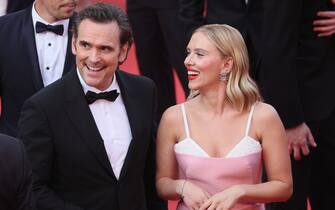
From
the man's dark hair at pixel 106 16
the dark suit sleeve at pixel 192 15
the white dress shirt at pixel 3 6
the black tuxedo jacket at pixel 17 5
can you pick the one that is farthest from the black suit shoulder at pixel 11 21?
the dark suit sleeve at pixel 192 15

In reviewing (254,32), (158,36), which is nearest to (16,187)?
(254,32)

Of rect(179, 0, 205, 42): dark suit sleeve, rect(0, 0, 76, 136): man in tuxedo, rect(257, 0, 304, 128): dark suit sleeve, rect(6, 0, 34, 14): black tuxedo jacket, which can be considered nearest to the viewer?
rect(257, 0, 304, 128): dark suit sleeve

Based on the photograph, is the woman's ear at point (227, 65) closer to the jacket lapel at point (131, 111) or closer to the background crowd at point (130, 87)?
the background crowd at point (130, 87)

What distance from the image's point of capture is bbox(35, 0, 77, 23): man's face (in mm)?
4492

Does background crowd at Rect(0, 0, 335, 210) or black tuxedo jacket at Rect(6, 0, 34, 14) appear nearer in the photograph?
background crowd at Rect(0, 0, 335, 210)

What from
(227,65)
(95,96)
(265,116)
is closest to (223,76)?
(227,65)

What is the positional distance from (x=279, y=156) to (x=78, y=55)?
103 centimetres

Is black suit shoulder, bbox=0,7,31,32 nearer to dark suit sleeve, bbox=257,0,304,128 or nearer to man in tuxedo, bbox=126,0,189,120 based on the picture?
dark suit sleeve, bbox=257,0,304,128

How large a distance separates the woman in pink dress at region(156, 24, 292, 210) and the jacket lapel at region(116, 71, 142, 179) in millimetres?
205

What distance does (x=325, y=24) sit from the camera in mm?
4359

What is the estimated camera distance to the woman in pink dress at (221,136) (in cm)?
407

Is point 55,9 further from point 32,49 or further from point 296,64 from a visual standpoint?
point 296,64

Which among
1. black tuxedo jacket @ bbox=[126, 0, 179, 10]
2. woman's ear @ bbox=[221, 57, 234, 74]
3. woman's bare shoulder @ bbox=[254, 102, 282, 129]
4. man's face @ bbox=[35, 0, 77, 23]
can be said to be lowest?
woman's bare shoulder @ bbox=[254, 102, 282, 129]

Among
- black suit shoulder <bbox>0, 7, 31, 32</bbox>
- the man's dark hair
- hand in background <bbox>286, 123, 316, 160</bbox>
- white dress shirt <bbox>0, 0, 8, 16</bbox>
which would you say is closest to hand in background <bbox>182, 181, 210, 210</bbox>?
hand in background <bbox>286, 123, 316, 160</bbox>
